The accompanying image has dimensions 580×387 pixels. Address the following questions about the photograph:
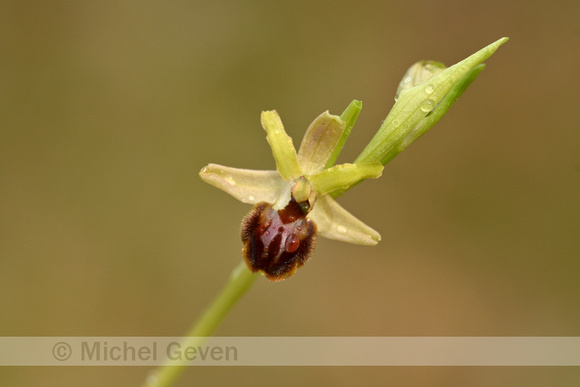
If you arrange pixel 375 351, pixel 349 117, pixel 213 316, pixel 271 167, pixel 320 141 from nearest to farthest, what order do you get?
pixel 349 117 → pixel 320 141 → pixel 213 316 → pixel 375 351 → pixel 271 167

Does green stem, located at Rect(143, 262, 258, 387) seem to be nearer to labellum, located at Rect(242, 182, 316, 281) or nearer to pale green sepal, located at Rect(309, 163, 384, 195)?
labellum, located at Rect(242, 182, 316, 281)

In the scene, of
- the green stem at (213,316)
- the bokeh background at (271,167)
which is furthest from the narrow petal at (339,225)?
the bokeh background at (271,167)

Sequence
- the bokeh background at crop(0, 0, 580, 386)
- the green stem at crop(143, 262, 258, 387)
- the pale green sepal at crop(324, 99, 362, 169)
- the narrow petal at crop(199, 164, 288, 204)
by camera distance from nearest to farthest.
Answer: the pale green sepal at crop(324, 99, 362, 169) < the narrow petal at crop(199, 164, 288, 204) < the green stem at crop(143, 262, 258, 387) < the bokeh background at crop(0, 0, 580, 386)

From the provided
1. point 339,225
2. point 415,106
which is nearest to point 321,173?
point 339,225

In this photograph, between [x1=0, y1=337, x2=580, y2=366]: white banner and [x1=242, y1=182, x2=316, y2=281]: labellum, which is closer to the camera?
[x1=242, y1=182, x2=316, y2=281]: labellum

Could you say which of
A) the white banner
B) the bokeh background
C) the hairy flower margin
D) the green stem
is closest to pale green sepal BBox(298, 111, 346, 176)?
the hairy flower margin

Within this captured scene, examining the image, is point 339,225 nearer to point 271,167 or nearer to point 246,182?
point 246,182
